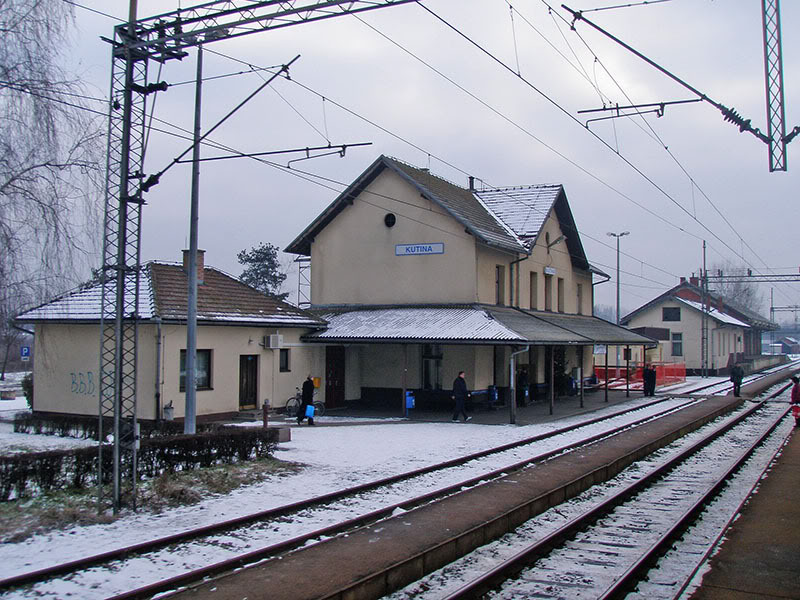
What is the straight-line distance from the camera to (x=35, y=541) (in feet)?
30.6

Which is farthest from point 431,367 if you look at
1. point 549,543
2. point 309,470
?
point 549,543

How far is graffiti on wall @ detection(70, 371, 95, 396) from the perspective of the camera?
2288cm

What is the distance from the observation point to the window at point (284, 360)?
85.6ft

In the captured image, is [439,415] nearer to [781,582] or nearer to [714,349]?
[781,582]

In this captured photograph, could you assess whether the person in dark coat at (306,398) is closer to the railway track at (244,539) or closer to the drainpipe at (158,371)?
the drainpipe at (158,371)

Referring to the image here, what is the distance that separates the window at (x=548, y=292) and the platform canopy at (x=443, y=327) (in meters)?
2.94

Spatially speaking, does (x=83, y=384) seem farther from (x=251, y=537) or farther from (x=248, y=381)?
(x=251, y=537)

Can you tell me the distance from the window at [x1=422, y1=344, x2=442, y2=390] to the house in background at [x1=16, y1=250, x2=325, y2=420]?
4.81 meters

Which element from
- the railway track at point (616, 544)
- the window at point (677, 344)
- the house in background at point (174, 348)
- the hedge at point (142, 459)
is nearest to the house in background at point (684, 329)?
the window at point (677, 344)

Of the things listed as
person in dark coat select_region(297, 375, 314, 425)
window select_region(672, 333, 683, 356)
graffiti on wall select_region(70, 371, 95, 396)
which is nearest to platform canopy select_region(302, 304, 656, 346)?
person in dark coat select_region(297, 375, 314, 425)

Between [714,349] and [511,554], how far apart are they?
56403mm

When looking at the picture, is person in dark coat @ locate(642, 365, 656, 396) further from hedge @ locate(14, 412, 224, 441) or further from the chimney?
hedge @ locate(14, 412, 224, 441)

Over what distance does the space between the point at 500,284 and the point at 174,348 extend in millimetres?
13464

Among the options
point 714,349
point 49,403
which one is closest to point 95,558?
point 49,403
